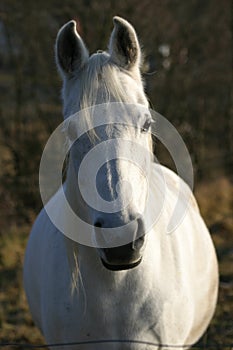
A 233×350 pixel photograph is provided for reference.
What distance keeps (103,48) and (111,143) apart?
208 inches

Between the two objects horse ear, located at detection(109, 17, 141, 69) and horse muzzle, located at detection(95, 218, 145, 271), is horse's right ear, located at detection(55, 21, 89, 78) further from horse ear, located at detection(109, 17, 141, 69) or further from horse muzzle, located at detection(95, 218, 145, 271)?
horse muzzle, located at detection(95, 218, 145, 271)

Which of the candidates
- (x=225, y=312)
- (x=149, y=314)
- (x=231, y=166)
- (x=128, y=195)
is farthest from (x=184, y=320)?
(x=231, y=166)

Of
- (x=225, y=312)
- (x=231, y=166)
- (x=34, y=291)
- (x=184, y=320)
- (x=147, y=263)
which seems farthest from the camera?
(x=231, y=166)

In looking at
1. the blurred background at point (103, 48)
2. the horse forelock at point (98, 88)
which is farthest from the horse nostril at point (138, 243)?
the blurred background at point (103, 48)

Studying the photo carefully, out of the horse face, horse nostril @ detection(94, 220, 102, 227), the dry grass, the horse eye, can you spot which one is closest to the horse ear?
the horse face

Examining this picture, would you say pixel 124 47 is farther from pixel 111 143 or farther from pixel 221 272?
pixel 221 272

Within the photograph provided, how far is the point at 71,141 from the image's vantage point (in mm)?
2682

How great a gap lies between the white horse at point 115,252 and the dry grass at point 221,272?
1.00 meters

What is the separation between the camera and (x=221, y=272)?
6340mm

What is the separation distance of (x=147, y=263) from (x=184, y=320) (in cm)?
48

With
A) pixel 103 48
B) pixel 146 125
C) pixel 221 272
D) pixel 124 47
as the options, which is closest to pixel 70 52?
pixel 124 47

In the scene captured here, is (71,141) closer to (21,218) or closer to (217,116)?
(21,218)

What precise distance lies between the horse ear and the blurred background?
393 cm

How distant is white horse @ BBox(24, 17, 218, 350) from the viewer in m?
2.38
